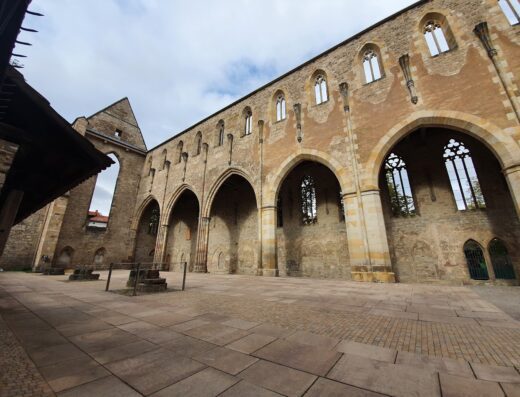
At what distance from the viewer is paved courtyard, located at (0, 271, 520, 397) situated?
1.59 m

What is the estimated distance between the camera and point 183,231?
70.2ft

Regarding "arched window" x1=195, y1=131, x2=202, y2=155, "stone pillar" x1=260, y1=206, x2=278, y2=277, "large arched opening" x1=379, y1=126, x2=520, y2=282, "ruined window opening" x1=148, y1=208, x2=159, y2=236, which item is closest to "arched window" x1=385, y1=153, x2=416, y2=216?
"large arched opening" x1=379, y1=126, x2=520, y2=282

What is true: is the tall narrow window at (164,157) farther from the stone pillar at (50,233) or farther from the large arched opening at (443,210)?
the large arched opening at (443,210)

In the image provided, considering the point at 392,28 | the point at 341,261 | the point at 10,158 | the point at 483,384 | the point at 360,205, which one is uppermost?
the point at 392,28

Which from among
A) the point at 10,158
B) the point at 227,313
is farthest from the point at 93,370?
the point at 10,158

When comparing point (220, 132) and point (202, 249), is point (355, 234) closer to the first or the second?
point (202, 249)

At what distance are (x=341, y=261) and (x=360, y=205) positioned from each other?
4.14 m

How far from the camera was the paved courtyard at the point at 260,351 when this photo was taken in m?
1.59

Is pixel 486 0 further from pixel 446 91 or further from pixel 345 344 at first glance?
pixel 345 344

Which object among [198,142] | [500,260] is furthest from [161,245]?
[500,260]

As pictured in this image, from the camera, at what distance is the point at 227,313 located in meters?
3.74

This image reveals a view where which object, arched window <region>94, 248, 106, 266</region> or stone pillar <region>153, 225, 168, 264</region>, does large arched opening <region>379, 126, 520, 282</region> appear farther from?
arched window <region>94, 248, 106, 266</region>

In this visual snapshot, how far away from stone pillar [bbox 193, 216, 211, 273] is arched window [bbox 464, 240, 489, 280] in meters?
13.6

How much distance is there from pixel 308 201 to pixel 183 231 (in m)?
12.8
